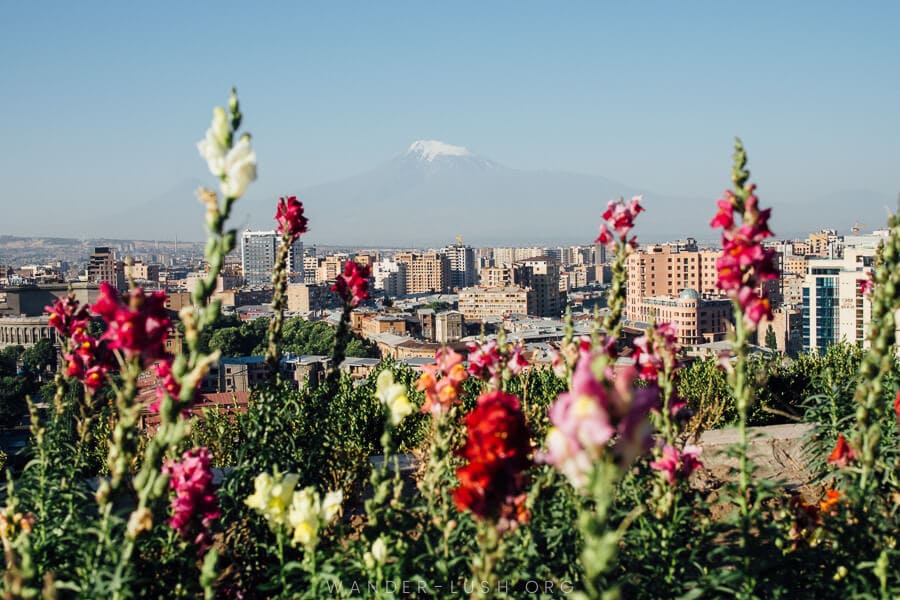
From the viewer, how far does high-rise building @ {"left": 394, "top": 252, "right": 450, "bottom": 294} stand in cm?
12506

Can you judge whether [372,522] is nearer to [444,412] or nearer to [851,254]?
[444,412]

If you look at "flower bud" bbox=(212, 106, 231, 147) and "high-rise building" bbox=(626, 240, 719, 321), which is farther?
"high-rise building" bbox=(626, 240, 719, 321)

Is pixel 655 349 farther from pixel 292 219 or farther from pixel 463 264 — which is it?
pixel 463 264

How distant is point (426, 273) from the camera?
125125mm

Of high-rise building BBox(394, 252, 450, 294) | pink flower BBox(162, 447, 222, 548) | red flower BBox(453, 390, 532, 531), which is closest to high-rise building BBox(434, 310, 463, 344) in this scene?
high-rise building BBox(394, 252, 450, 294)

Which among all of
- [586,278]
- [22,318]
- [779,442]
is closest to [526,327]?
[22,318]

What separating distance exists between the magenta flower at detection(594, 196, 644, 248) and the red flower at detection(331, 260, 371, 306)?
0.94m

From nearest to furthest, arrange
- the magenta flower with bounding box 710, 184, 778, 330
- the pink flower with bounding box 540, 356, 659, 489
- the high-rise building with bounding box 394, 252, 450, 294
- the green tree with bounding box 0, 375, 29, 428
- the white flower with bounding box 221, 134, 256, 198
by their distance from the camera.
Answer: the pink flower with bounding box 540, 356, 659, 489 → the white flower with bounding box 221, 134, 256, 198 → the magenta flower with bounding box 710, 184, 778, 330 → the green tree with bounding box 0, 375, 29, 428 → the high-rise building with bounding box 394, 252, 450, 294

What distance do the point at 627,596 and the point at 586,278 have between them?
132071 millimetres

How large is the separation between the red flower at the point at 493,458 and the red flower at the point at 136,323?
0.86m

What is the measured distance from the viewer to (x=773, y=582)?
7.55 ft

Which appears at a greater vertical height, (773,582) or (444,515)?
(444,515)

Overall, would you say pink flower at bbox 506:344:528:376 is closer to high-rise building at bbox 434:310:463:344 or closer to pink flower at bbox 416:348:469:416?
pink flower at bbox 416:348:469:416

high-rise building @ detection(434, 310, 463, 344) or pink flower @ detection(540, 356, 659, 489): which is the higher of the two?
pink flower @ detection(540, 356, 659, 489)
